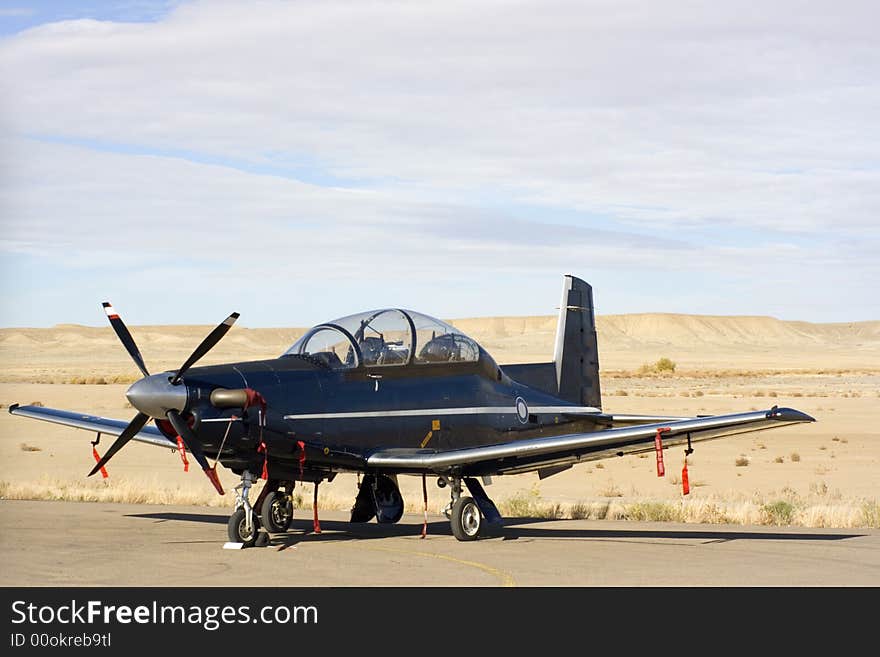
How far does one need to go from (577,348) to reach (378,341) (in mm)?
6057

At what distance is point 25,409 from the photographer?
2023cm

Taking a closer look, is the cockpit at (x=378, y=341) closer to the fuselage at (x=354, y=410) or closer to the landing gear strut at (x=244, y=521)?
the fuselage at (x=354, y=410)

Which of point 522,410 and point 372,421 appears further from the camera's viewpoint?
point 522,410

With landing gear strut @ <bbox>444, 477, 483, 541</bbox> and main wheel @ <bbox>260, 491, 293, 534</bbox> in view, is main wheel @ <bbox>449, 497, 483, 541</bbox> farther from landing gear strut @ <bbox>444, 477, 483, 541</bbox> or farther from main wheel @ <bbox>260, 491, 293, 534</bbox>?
main wheel @ <bbox>260, 491, 293, 534</bbox>

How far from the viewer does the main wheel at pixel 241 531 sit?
48.2 feet

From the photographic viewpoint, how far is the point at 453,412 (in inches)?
663

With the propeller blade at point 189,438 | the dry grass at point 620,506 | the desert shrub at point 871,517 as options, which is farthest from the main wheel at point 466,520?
the desert shrub at point 871,517

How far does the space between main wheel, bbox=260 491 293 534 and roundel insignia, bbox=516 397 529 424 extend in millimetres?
3888

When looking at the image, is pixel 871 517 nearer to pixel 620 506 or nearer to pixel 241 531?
pixel 620 506

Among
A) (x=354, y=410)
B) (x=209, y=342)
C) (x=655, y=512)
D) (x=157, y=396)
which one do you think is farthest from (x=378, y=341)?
(x=655, y=512)

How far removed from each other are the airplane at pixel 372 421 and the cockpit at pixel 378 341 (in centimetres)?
2

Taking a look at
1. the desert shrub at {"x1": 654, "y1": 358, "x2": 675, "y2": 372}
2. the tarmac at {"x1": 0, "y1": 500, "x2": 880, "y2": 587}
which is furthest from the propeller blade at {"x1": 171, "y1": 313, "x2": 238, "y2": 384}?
the desert shrub at {"x1": 654, "y1": 358, "x2": 675, "y2": 372}

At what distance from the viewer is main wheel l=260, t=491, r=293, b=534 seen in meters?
15.9
